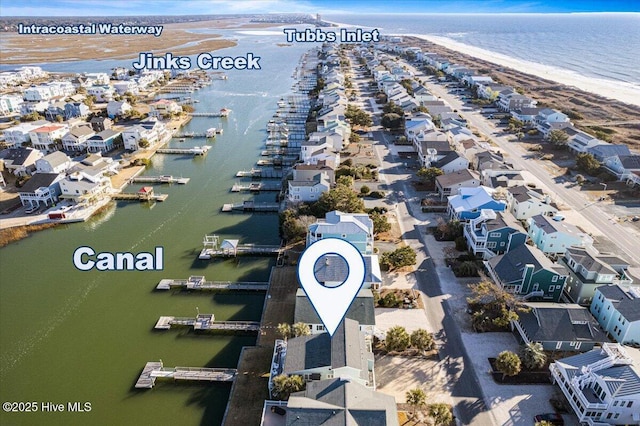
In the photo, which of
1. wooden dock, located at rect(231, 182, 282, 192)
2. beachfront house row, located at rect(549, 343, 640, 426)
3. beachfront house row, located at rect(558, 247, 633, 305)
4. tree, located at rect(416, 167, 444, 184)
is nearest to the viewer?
beachfront house row, located at rect(549, 343, 640, 426)

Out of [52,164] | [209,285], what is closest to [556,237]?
[209,285]

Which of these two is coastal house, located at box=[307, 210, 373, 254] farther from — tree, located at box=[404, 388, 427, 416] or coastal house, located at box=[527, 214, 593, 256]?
coastal house, located at box=[527, 214, 593, 256]

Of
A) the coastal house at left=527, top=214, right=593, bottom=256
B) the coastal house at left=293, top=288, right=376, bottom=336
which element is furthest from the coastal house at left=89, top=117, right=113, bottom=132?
the coastal house at left=527, top=214, right=593, bottom=256


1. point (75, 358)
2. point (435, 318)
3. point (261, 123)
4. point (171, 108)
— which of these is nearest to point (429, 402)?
point (435, 318)

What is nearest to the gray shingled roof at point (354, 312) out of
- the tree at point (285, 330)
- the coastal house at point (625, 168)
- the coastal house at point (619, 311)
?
the tree at point (285, 330)

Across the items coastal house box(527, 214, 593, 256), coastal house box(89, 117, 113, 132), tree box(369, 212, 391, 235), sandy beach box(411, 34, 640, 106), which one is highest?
sandy beach box(411, 34, 640, 106)

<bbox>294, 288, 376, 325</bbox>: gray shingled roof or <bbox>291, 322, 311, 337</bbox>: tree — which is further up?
<bbox>294, 288, 376, 325</bbox>: gray shingled roof

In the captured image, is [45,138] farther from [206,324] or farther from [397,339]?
[397,339]

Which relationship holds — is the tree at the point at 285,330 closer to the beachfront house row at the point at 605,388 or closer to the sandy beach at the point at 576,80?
the beachfront house row at the point at 605,388
